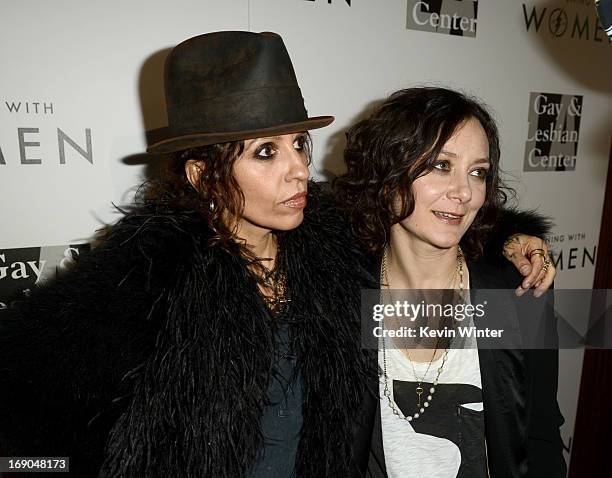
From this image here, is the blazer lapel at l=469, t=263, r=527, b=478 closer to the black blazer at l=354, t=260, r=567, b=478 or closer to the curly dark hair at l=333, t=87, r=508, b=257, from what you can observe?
the black blazer at l=354, t=260, r=567, b=478

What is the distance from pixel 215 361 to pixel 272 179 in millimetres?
437

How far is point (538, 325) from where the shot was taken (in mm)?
1286

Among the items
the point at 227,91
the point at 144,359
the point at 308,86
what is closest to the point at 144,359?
the point at 144,359

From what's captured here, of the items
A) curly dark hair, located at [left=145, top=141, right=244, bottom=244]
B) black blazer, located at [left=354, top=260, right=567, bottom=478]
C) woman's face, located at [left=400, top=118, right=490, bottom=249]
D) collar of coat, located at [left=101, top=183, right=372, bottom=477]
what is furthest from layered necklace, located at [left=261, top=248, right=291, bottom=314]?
woman's face, located at [left=400, top=118, right=490, bottom=249]

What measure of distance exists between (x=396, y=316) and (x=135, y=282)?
2.29ft

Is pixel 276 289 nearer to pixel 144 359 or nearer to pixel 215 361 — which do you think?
pixel 215 361

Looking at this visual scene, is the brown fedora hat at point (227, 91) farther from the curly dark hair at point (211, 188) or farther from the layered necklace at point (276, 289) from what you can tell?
the layered necklace at point (276, 289)

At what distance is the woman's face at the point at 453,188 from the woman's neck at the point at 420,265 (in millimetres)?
80

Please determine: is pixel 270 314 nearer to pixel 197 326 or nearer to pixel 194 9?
pixel 197 326

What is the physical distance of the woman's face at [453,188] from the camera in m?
1.24

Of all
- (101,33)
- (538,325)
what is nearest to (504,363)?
(538,325)

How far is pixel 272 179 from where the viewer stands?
1142mm

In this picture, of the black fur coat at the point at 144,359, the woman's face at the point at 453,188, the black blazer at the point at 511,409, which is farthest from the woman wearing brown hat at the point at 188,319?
the woman's face at the point at 453,188

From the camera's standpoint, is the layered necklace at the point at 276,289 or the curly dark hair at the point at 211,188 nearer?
the curly dark hair at the point at 211,188
